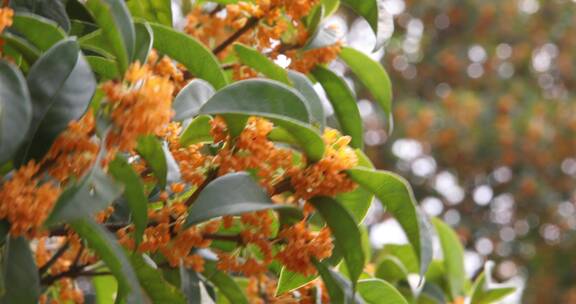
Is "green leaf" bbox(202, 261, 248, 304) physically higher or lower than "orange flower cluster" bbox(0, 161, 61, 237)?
lower

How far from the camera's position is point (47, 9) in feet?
3.43

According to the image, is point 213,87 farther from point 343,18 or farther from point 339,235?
point 343,18

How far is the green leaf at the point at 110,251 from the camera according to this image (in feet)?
2.85

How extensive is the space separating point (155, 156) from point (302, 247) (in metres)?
0.18

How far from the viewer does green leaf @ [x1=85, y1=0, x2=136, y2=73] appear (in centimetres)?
90

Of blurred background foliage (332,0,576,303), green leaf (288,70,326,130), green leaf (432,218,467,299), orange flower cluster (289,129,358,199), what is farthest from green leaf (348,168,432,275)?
blurred background foliage (332,0,576,303)

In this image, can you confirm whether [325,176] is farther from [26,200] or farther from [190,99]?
[26,200]

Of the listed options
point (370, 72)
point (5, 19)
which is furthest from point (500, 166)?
point (5, 19)

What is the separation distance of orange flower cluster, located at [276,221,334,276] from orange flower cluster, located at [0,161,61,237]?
0.94 feet

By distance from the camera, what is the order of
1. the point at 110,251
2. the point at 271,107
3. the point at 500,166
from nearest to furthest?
1. the point at 110,251
2. the point at 271,107
3. the point at 500,166

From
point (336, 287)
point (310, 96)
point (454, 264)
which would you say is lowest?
point (454, 264)

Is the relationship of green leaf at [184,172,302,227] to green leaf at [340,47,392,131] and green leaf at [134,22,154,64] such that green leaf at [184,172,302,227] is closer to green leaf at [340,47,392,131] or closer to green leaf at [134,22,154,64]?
green leaf at [134,22,154,64]

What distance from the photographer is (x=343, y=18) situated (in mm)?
5891

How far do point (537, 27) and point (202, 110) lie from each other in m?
5.42
